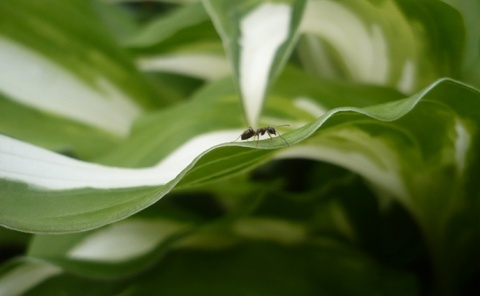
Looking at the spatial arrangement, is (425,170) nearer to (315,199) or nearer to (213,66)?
(315,199)

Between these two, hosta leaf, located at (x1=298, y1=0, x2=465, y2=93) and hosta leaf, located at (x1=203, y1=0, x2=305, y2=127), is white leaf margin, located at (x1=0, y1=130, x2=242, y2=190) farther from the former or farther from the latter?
hosta leaf, located at (x1=298, y1=0, x2=465, y2=93)

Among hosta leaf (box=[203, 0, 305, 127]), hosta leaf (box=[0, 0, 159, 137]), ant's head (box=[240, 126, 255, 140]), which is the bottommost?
ant's head (box=[240, 126, 255, 140])

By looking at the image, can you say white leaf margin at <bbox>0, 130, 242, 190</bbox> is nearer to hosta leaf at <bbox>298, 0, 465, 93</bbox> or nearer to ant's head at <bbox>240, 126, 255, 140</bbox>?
ant's head at <bbox>240, 126, 255, 140</bbox>

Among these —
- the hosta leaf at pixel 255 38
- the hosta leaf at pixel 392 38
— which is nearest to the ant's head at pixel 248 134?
the hosta leaf at pixel 255 38

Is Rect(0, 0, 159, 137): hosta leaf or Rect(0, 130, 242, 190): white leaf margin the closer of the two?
Rect(0, 130, 242, 190): white leaf margin

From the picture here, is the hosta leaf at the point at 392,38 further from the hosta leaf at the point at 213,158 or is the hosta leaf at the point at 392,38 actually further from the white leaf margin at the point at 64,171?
the white leaf margin at the point at 64,171

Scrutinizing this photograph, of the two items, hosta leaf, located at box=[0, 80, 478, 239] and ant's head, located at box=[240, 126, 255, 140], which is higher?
ant's head, located at box=[240, 126, 255, 140]

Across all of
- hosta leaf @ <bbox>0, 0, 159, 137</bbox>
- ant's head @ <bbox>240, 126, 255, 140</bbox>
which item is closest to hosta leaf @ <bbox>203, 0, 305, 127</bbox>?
ant's head @ <bbox>240, 126, 255, 140</bbox>

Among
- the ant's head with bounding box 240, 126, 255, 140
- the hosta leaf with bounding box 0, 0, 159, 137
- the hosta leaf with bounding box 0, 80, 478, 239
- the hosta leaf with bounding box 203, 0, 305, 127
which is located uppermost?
the hosta leaf with bounding box 0, 0, 159, 137

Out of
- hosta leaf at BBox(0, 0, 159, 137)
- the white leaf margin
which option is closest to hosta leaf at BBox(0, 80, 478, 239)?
the white leaf margin

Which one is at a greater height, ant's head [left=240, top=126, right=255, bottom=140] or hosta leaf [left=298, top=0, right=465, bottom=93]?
hosta leaf [left=298, top=0, right=465, bottom=93]
